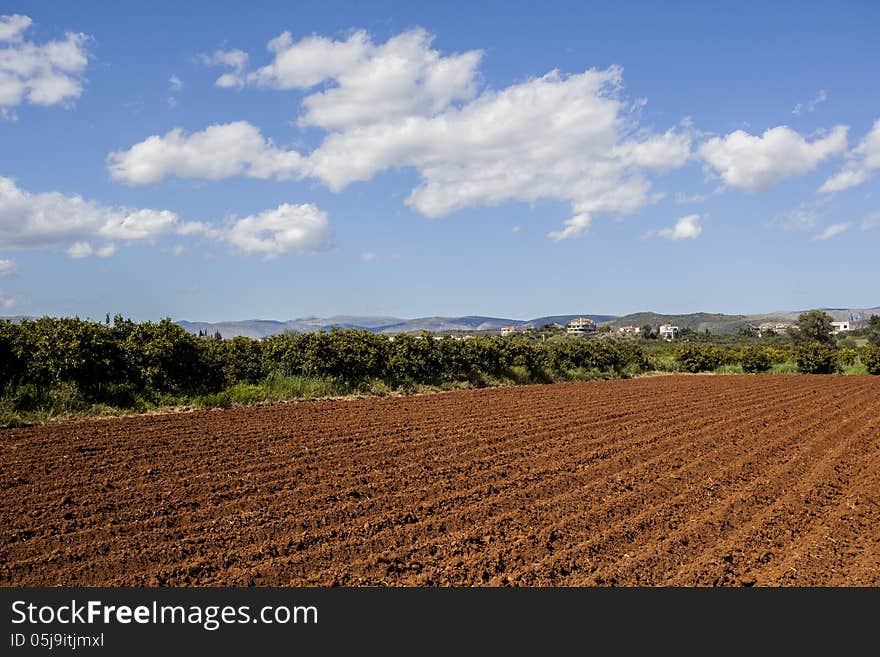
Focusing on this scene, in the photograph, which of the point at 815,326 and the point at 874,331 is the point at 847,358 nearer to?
the point at 815,326

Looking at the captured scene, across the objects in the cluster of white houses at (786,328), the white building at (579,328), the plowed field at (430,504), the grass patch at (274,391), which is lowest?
the plowed field at (430,504)

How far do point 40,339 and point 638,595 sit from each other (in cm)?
1290

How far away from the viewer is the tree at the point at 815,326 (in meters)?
69.3

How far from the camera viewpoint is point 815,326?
6988 cm

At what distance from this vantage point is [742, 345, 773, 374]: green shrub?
39094 millimetres

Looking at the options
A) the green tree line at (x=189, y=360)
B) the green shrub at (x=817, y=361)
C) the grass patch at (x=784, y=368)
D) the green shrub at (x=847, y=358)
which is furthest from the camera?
the green shrub at (x=847, y=358)

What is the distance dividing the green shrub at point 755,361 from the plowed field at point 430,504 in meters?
28.3

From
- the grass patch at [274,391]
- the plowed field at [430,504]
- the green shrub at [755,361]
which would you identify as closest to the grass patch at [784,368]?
the green shrub at [755,361]

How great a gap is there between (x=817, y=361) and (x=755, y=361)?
330 cm

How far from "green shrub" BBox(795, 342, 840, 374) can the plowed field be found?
28.4 meters

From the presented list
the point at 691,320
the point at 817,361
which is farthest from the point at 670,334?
the point at 817,361

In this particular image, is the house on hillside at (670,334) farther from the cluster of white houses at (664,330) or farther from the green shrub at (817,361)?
the green shrub at (817,361)

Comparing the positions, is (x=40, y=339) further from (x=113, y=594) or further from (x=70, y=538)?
(x=113, y=594)

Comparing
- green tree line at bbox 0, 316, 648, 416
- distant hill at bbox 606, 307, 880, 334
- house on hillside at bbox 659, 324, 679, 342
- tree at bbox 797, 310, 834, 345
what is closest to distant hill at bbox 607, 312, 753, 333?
distant hill at bbox 606, 307, 880, 334
